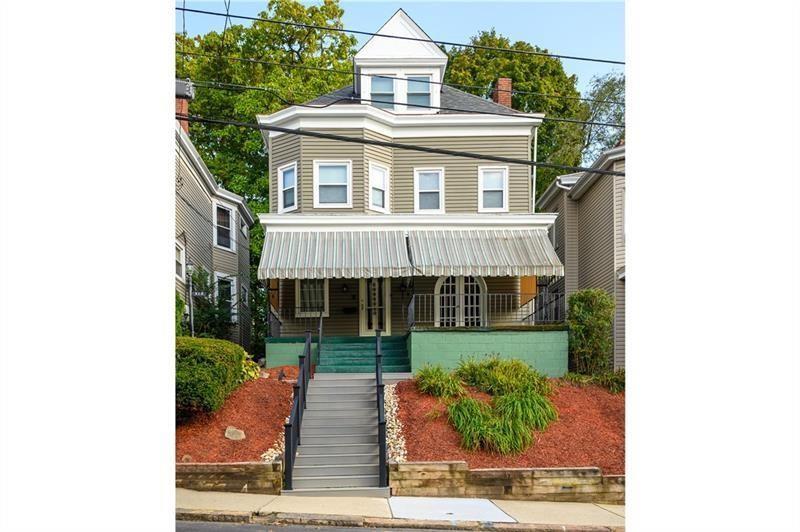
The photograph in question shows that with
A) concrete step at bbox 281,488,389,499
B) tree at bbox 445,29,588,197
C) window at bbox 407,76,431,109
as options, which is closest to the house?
window at bbox 407,76,431,109

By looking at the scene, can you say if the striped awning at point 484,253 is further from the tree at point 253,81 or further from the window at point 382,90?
the tree at point 253,81

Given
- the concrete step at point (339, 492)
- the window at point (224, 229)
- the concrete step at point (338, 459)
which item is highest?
the window at point (224, 229)

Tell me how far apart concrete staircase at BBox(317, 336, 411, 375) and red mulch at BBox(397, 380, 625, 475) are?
2.58 m

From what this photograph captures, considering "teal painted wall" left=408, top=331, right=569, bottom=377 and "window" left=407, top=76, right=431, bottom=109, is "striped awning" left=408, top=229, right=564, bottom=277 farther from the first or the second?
"window" left=407, top=76, right=431, bottom=109

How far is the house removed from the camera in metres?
20.1

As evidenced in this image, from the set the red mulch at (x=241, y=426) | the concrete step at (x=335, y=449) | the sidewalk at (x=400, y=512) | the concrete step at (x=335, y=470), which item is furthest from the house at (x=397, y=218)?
the sidewalk at (x=400, y=512)

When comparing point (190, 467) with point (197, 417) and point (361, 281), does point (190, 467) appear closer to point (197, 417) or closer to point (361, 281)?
point (197, 417)

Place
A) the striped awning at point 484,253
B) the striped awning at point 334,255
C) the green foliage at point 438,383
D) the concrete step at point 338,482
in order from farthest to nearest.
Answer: the striped awning at point 484,253, the striped awning at point 334,255, the green foliage at point 438,383, the concrete step at point 338,482

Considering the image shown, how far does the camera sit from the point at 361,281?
22266 mm

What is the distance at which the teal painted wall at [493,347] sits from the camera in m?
18.9

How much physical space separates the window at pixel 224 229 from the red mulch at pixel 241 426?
10881 mm
